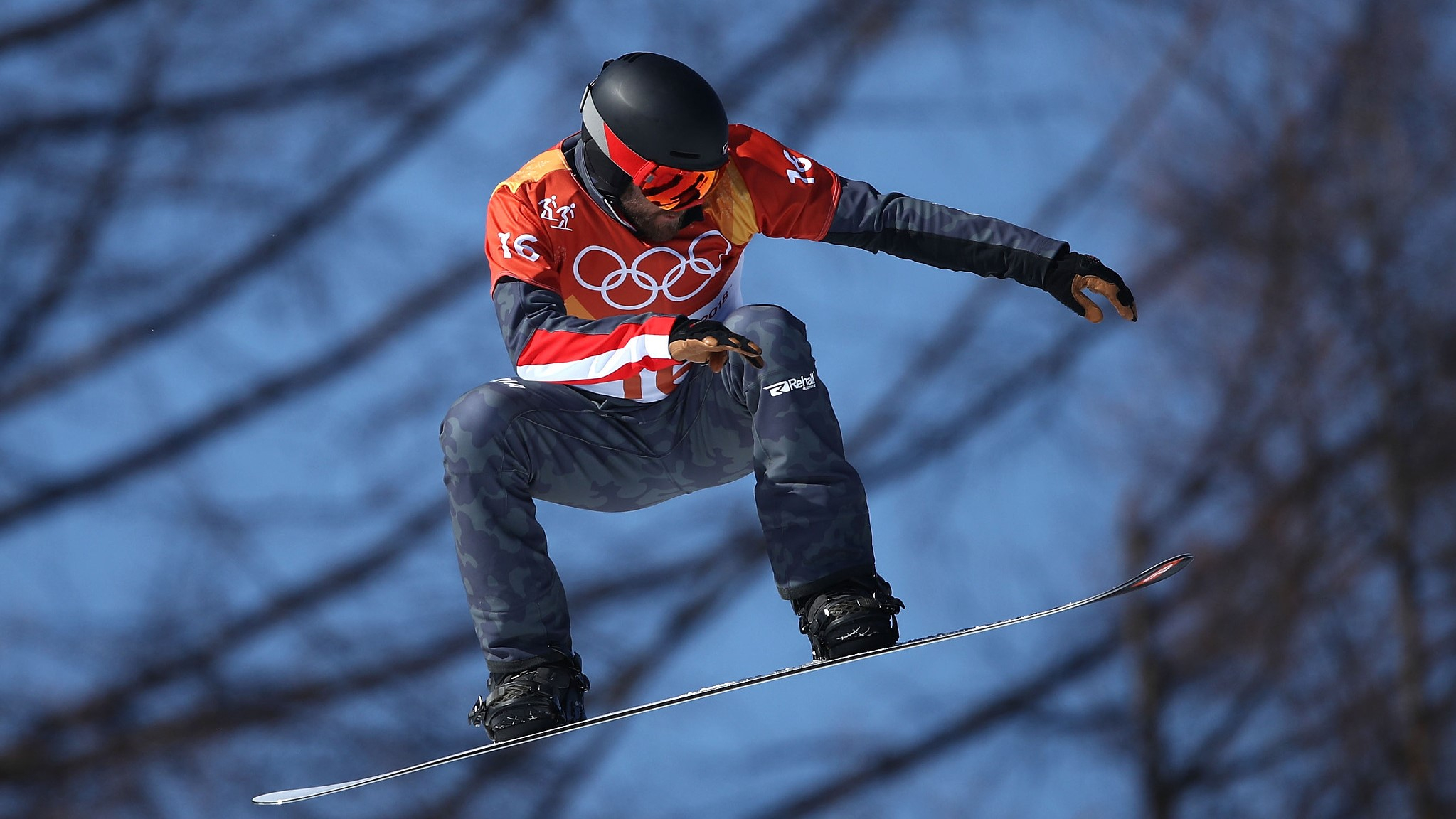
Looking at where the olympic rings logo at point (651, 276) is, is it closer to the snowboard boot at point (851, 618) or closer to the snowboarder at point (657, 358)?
the snowboarder at point (657, 358)

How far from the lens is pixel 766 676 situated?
429cm

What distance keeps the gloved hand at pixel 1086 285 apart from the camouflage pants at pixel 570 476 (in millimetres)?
897

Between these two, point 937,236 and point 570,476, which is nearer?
point 570,476

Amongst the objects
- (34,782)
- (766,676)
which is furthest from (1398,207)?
(34,782)

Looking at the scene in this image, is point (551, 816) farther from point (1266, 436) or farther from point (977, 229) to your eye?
point (977, 229)

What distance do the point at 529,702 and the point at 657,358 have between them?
44.3 inches

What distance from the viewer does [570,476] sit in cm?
479

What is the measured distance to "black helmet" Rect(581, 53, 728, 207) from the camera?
4414 mm

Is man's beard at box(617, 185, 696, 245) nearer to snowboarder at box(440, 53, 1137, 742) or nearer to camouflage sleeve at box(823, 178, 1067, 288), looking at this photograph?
snowboarder at box(440, 53, 1137, 742)

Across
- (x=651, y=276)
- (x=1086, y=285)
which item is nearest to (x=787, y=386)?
(x=651, y=276)

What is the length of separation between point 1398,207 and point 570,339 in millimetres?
13044

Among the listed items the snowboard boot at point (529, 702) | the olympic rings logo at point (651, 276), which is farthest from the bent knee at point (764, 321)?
the snowboard boot at point (529, 702)

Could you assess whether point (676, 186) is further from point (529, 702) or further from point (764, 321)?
point (529, 702)

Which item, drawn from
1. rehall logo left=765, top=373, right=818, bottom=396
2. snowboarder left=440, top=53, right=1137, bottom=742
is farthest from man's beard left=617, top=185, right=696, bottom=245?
rehall logo left=765, top=373, right=818, bottom=396
